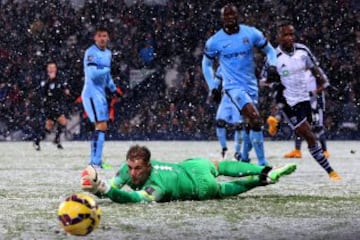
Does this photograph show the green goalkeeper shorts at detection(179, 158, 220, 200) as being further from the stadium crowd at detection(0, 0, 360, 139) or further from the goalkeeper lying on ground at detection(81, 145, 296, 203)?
the stadium crowd at detection(0, 0, 360, 139)

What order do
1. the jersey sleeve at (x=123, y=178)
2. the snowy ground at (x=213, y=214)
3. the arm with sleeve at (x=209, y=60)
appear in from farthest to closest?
the arm with sleeve at (x=209, y=60) → the jersey sleeve at (x=123, y=178) → the snowy ground at (x=213, y=214)

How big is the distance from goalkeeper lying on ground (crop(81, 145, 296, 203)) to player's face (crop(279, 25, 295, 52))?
3.41 metres

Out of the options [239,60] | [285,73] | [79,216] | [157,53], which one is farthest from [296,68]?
[157,53]

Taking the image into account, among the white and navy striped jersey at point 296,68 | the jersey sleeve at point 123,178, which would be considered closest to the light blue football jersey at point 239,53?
the white and navy striped jersey at point 296,68

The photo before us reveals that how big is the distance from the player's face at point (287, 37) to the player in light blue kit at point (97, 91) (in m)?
2.90

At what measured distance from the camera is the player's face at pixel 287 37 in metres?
11.2

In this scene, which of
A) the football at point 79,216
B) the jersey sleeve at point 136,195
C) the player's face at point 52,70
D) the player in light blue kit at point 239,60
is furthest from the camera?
the player's face at point 52,70

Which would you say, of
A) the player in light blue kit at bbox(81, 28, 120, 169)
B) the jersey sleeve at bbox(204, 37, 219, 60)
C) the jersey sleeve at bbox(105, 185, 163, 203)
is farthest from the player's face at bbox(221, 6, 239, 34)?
the jersey sleeve at bbox(105, 185, 163, 203)

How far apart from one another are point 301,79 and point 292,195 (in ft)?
Answer: 13.3

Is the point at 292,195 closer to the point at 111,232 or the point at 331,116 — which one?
the point at 111,232

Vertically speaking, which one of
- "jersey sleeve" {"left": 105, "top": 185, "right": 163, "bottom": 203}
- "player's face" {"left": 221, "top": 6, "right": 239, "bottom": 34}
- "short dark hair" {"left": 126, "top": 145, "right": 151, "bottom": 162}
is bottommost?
"jersey sleeve" {"left": 105, "top": 185, "right": 163, "bottom": 203}

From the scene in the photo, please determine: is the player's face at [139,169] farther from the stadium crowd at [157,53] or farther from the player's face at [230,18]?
the stadium crowd at [157,53]

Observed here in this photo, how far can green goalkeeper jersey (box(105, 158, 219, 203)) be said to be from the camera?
7254mm

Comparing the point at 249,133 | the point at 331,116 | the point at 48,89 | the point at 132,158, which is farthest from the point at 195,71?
the point at 132,158
